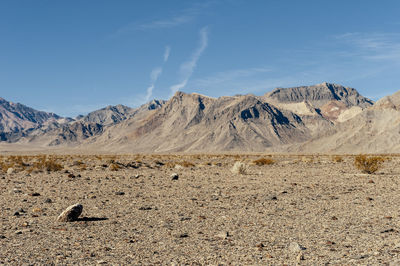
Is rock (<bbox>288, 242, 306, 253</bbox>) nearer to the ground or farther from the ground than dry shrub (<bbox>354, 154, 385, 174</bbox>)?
nearer to the ground

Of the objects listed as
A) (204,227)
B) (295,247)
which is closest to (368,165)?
(204,227)

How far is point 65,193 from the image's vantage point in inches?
604

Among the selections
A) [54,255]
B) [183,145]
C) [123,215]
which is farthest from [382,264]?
[183,145]

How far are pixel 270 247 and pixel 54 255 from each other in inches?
163

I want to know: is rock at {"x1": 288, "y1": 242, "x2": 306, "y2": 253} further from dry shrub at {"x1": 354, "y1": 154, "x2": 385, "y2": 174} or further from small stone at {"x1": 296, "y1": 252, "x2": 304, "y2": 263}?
dry shrub at {"x1": 354, "y1": 154, "x2": 385, "y2": 174}

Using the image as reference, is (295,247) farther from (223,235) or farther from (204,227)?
(204,227)

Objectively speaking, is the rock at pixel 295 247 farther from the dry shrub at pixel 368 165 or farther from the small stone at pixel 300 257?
the dry shrub at pixel 368 165

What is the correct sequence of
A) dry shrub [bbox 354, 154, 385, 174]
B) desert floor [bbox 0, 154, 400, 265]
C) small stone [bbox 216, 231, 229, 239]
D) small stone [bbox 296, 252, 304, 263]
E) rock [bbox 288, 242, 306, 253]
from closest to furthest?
small stone [bbox 296, 252, 304, 263] < desert floor [bbox 0, 154, 400, 265] < rock [bbox 288, 242, 306, 253] < small stone [bbox 216, 231, 229, 239] < dry shrub [bbox 354, 154, 385, 174]

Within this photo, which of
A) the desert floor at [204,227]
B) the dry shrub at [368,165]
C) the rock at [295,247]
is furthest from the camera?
the dry shrub at [368,165]

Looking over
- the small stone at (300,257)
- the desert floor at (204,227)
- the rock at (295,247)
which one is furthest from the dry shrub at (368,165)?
the small stone at (300,257)

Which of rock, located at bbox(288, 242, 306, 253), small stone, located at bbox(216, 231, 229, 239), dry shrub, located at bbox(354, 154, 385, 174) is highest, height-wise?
dry shrub, located at bbox(354, 154, 385, 174)

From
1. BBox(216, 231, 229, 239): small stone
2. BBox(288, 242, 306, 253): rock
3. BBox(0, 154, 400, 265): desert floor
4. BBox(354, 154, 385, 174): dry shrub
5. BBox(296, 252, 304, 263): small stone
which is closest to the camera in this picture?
BBox(296, 252, 304, 263): small stone

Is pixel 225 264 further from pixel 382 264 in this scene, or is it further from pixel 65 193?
pixel 65 193

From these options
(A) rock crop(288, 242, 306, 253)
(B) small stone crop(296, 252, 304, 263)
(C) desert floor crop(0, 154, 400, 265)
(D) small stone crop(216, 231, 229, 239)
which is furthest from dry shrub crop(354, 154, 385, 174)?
(B) small stone crop(296, 252, 304, 263)
